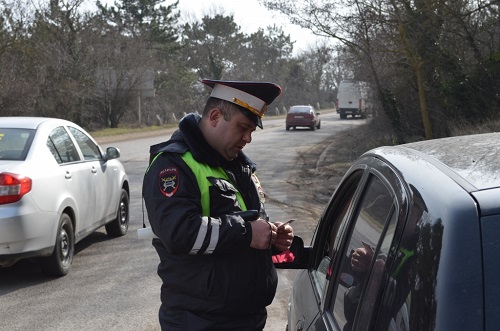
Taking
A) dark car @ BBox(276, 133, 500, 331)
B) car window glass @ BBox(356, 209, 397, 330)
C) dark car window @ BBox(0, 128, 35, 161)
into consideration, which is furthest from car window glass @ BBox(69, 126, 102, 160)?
car window glass @ BBox(356, 209, 397, 330)

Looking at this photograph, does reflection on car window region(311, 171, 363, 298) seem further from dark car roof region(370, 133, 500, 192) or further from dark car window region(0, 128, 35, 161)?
dark car window region(0, 128, 35, 161)

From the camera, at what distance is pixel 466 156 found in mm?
2184

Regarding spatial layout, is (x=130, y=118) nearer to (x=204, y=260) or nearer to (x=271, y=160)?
(x=271, y=160)

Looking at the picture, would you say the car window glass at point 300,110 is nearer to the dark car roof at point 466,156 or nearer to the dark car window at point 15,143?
the dark car window at point 15,143

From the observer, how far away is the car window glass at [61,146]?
23.0ft

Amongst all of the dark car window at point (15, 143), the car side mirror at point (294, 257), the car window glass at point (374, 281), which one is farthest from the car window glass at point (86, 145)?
the car window glass at point (374, 281)

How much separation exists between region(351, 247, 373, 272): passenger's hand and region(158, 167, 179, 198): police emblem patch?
75cm

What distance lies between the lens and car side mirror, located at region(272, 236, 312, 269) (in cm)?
330

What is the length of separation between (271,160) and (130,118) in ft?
71.4

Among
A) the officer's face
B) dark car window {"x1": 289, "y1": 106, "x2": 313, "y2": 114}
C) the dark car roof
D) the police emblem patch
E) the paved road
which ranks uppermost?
the officer's face

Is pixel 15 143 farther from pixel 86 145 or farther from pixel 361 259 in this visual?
pixel 361 259

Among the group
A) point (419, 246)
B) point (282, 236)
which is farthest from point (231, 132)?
point (419, 246)

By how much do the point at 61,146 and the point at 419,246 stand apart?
6043mm

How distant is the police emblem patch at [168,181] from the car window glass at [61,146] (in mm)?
4476
